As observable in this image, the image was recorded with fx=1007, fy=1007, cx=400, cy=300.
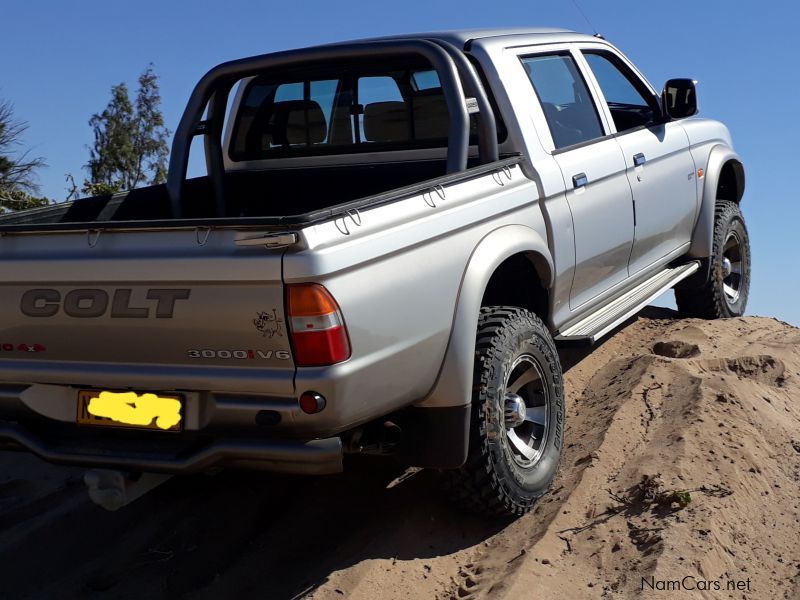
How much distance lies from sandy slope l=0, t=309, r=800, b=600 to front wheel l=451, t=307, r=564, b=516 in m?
0.17

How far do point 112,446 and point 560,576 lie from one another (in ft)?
5.48

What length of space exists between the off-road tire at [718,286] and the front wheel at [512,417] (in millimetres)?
2591

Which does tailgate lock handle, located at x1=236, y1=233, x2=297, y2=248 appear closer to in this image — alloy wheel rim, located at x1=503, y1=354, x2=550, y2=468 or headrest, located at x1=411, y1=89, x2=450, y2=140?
alloy wheel rim, located at x1=503, y1=354, x2=550, y2=468

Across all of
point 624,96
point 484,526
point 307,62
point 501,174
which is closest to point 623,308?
point 501,174

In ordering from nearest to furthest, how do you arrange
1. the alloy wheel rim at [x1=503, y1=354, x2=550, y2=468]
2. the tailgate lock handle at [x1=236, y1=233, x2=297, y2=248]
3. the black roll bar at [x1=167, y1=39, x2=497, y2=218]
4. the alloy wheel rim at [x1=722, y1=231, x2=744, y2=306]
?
the tailgate lock handle at [x1=236, y1=233, x2=297, y2=248]
the alloy wheel rim at [x1=503, y1=354, x2=550, y2=468]
the black roll bar at [x1=167, y1=39, x2=497, y2=218]
the alloy wheel rim at [x1=722, y1=231, x2=744, y2=306]

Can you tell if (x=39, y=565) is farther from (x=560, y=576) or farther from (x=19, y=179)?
(x=19, y=179)

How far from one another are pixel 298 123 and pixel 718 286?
3.08 m

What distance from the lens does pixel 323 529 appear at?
167 inches

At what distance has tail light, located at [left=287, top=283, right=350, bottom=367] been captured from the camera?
3.08 metres

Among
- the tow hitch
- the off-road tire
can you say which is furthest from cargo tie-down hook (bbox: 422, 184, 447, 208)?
the off-road tire

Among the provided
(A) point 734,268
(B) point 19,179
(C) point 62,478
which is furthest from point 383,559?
(B) point 19,179

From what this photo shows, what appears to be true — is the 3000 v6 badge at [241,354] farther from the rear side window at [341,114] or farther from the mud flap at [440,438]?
the rear side window at [341,114]

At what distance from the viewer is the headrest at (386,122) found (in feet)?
16.0

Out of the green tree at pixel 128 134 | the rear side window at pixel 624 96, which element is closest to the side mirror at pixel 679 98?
the rear side window at pixel 624 96
